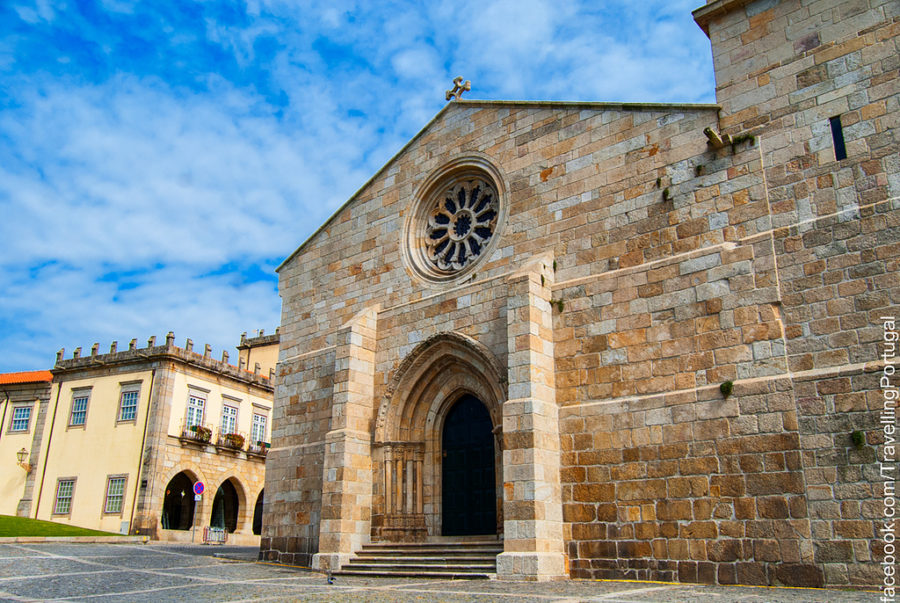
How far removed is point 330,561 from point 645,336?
6367 millimetres

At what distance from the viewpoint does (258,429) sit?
1229 inches

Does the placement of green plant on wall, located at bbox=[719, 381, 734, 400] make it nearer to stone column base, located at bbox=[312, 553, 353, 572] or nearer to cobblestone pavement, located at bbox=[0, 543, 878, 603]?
cobblestone pavement, located at bbox=[0, 543, 878, 603]

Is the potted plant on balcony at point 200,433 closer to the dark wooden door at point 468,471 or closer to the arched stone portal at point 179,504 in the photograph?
the arched stone portal at point 179,504

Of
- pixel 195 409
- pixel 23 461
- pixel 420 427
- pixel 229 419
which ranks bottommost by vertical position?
pixel 420 427

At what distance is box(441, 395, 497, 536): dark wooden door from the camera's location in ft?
40.8

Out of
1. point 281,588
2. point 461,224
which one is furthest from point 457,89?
point 281,588

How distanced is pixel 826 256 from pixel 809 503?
3188 mm

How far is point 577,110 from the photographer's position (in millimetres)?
12891

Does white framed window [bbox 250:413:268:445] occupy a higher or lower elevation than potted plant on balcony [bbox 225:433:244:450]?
higher

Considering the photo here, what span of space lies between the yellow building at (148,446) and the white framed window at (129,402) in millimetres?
47

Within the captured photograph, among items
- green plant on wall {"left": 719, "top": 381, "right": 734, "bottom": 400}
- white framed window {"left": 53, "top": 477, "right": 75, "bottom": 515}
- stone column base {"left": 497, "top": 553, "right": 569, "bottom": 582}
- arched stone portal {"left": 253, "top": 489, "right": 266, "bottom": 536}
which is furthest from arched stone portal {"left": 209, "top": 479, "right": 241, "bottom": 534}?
green plant on wall {"left": 719, "top": 381, "right": 734, "bottom": 400}

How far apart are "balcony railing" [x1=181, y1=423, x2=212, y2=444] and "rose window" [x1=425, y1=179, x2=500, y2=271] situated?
55.2 ft

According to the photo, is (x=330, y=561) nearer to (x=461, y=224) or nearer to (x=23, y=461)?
(x=461, y=224)

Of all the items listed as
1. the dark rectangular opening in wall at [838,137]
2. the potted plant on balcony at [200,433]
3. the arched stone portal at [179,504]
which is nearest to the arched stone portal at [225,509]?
the arched stone portal at [179,504]
